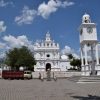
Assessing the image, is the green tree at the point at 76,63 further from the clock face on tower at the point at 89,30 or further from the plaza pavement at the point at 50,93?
the plaza pavement at the point at 50,93

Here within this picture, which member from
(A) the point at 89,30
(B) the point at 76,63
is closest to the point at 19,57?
(B) the point at 76,63

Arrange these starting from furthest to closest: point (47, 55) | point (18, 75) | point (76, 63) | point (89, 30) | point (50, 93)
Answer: point (76, 63) < point (47, 55) < point (18, 75) < point (89, 30) < point (50, 93)

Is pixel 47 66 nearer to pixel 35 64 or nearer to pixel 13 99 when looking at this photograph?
pixel 35 64

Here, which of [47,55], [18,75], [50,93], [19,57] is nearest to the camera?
[50,93]

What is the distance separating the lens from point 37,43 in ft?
345

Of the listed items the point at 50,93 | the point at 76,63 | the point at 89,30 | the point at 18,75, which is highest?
the point at 89,30

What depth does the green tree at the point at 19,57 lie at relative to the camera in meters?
89.6

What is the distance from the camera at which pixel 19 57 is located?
Result: 8994cm

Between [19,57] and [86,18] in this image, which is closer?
[86,18]

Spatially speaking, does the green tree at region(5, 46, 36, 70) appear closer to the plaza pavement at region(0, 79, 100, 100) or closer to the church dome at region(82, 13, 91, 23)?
the church dome at region(82, 13, 91, 23)

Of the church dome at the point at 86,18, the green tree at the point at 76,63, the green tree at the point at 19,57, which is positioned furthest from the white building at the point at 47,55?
the church dome at the point at 86,18

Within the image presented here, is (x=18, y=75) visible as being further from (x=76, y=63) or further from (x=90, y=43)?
(x=76, y=63)

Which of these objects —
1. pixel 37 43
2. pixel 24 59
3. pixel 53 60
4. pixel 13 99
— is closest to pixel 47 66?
pixel 53 60

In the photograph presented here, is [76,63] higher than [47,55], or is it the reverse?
[47,55]
